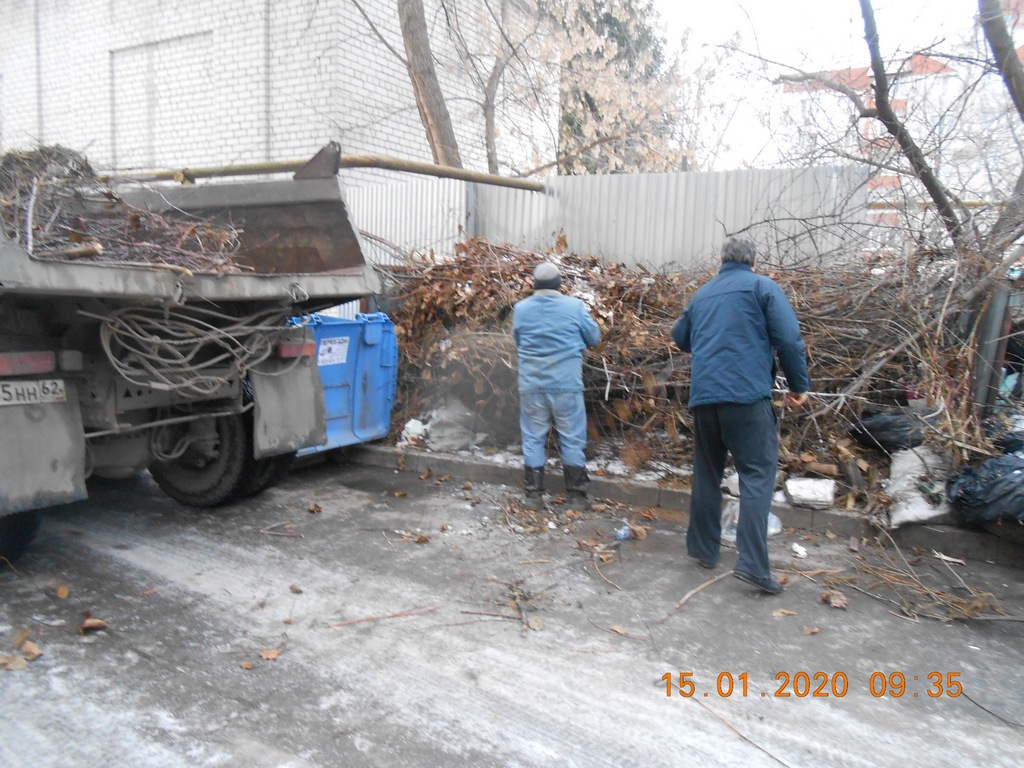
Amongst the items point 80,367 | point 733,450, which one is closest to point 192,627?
point 80,367

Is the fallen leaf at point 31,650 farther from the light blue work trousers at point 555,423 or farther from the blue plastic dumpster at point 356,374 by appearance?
the light blue work trousers at point 555,423

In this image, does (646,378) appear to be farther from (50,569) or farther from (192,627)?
(50,569)

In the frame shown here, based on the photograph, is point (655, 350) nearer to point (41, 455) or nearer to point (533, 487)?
point (533, 487)

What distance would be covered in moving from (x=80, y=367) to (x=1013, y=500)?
5.10 metres

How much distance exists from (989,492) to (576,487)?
2.52 metres

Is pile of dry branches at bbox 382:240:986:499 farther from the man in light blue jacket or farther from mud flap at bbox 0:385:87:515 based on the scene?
mud flap at bbox 0:385:87:515

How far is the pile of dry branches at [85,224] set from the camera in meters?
3.74

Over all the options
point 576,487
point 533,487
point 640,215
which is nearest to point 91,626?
point 533,487

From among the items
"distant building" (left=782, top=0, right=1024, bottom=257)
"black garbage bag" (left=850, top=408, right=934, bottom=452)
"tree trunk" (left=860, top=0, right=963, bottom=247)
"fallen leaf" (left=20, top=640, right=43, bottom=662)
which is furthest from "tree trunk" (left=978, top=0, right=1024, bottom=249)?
"fallen leaf" (left=20, top=640, right=43, bottom=662)

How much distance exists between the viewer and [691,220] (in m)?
7.28

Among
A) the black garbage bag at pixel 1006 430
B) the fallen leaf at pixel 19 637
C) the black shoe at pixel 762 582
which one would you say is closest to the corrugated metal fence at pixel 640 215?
the black garbage bag at pixel 1006 430

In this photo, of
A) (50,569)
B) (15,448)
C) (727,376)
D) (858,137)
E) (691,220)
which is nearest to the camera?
(15,448)

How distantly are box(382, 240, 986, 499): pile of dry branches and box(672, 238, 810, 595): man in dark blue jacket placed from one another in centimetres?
131

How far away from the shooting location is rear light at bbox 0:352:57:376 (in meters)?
3.57
